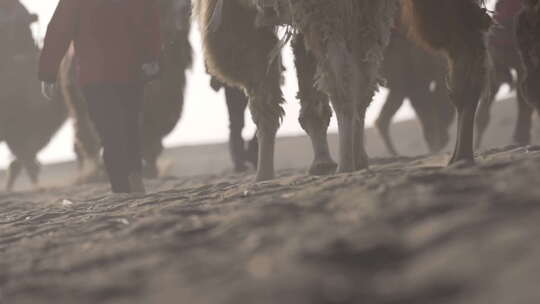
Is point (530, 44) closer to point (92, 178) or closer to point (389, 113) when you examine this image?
point (389, 113)

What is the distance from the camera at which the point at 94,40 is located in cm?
639

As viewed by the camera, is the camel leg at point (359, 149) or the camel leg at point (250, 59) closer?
the camel leg at point (359, 149)

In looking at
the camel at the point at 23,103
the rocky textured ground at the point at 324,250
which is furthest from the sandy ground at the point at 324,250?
the camel at the point at 23,103

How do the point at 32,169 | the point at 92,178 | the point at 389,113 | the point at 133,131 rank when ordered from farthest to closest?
the point at 32,169 < the point at 389,113 < the point at 92,178 < the point at 133,131

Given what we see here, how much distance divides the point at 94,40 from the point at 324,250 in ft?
15.3

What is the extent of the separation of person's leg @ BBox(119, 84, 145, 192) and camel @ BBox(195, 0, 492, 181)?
1281mm

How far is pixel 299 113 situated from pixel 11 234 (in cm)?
205

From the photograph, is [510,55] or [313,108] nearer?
[313,108]

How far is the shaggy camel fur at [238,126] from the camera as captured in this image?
840 cm

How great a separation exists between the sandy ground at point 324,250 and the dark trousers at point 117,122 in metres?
3.09

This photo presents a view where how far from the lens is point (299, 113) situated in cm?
527

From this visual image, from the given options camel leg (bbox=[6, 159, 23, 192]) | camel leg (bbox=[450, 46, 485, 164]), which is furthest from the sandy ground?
camel leg (bbox=[6, 159, 23, 192])

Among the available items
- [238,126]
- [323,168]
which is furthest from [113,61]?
[238,126]

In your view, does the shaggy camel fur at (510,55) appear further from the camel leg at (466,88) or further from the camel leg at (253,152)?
the camel leg at (466,88)
